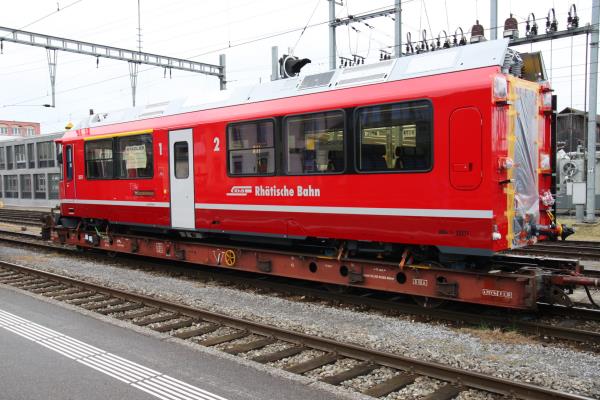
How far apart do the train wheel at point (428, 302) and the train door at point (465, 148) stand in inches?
69.8

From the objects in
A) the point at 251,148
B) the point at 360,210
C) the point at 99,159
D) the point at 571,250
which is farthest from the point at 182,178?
the point at 571,250

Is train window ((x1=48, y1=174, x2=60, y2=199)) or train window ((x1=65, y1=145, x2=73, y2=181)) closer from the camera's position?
train window ((x1=65, y1=145, x2=73, y2=181))

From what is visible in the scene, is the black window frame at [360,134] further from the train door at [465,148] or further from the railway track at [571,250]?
the railway track at [571,250]

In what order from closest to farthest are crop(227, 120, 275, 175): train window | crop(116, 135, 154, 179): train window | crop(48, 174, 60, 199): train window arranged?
crop(227, 120, 275, 175): train window < crop(116, 135, 154, 179): train window < crop(48, 174, 60, 199): train window

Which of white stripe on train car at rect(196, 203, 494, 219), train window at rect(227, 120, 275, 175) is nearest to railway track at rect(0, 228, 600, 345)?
white stripe on train car at rect(196, 203, 494, 219)

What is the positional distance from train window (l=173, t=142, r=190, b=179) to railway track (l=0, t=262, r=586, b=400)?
2591mm

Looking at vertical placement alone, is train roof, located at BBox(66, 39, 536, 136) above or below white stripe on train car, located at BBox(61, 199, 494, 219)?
above

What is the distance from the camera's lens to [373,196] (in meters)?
7.50

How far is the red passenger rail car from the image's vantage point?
6.56 meters

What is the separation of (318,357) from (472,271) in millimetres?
2540

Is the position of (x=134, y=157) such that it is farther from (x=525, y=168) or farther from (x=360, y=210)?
(x=525, y=168)

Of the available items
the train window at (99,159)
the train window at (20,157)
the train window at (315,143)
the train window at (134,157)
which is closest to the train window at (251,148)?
the train window at (315,143)

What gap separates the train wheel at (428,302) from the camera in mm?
7471

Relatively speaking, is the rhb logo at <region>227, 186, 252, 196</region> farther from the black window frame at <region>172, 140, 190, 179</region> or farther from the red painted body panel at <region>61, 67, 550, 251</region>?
the black window frame at <region>172, 140, 190, 179</region>
